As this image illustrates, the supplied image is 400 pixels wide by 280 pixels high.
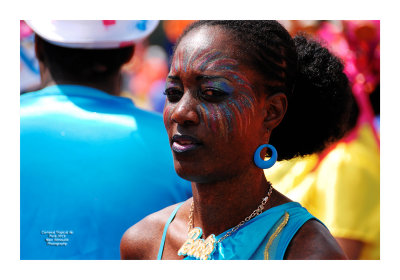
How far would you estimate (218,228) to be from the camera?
2.21 meters

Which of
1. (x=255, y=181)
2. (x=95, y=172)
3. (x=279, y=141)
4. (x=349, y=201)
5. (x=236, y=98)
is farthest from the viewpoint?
(x=349, y=201)

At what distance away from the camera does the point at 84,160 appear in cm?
272

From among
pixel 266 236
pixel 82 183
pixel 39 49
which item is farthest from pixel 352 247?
pixel 39 49

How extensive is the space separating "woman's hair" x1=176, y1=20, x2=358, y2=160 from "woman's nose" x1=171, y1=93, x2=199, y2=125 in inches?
11.1

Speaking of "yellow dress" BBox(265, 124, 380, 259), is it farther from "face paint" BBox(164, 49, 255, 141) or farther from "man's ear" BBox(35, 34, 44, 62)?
"man's ear" BBox(35, 34, 44, 62)

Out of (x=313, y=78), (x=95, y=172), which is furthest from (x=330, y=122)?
(x=95, y=172)

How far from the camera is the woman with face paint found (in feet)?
6.74

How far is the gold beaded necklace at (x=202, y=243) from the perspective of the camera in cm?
217

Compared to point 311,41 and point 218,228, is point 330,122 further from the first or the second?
point 218,228

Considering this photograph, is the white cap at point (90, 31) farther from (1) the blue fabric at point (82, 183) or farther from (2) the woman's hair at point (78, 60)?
Answer: (1) the blue fabric at point (82, 183)

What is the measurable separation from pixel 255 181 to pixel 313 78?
54 cm

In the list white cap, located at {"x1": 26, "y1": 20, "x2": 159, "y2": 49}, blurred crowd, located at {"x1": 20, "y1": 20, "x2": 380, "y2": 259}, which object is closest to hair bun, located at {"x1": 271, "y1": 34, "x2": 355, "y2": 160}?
blurred crowd, located at {"x1": 20, "y1": 20, "x2": 380, "y2": 259}

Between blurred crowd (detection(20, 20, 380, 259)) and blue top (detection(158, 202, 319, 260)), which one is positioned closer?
blue top (detection(158, 202, 319, 260))

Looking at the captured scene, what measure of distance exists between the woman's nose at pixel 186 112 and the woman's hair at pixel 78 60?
102 centimetres
